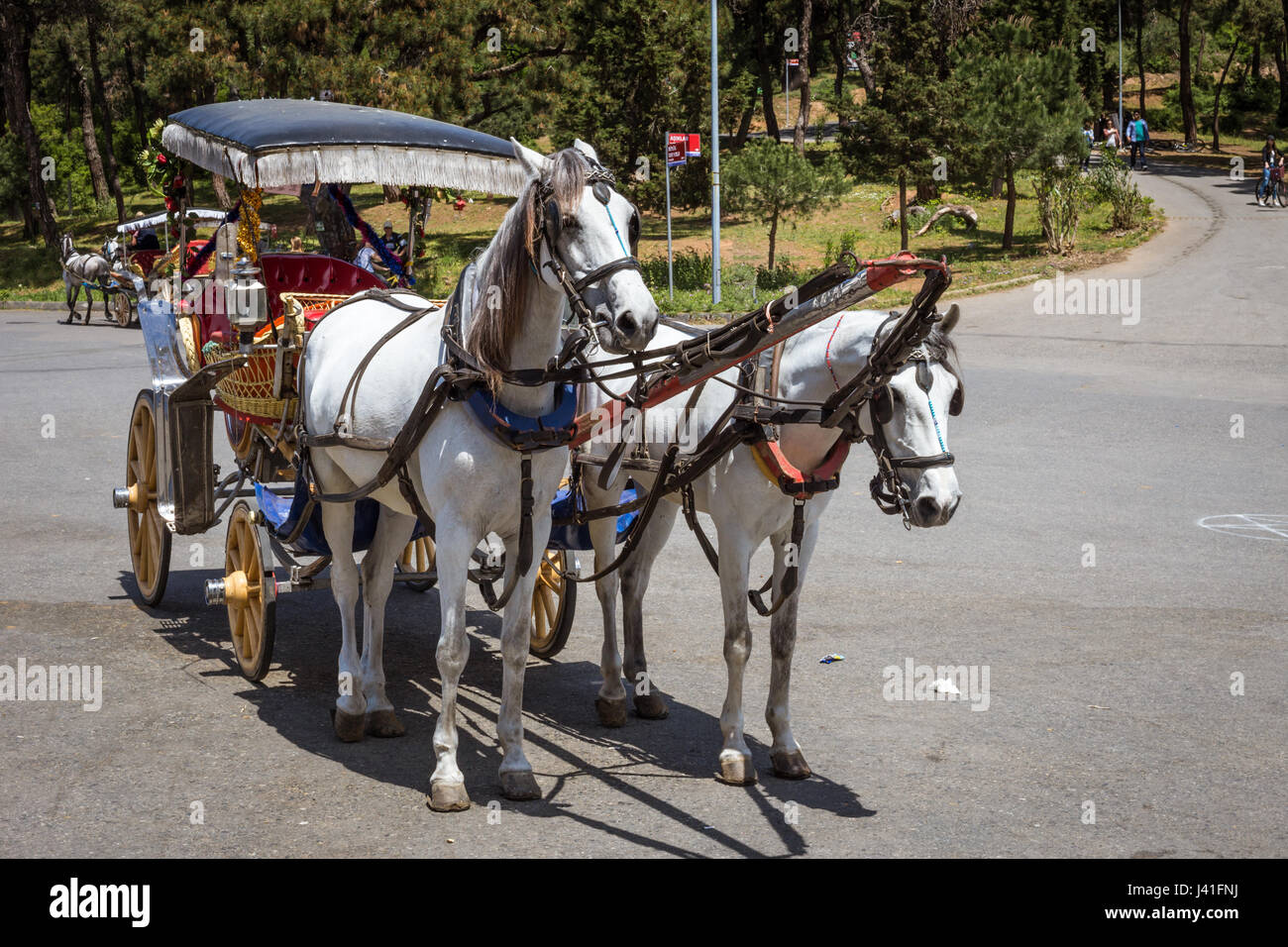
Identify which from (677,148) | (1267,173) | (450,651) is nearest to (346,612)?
(450,651)

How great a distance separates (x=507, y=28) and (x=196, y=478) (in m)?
28.2

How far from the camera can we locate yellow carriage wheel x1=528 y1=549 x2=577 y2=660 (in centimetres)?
734

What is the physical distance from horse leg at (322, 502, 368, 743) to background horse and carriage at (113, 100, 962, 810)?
0.01 metres

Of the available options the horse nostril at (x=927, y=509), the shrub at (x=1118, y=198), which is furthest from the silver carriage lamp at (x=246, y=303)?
the shrub at (x=1118, y=198)

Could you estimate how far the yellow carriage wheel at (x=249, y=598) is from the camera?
673 centimetres

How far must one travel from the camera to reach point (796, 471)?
5.52 m

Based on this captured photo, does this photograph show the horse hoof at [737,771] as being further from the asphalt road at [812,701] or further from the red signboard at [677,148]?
the red signboard at [677,148]

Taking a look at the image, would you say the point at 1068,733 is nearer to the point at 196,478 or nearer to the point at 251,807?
the point at 251,807

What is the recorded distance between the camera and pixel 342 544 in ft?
21.1

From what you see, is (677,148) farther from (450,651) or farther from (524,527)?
(450,651)

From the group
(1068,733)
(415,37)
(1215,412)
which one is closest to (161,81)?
(415,37)

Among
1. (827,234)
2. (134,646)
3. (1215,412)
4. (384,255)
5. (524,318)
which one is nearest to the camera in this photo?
(524,318)

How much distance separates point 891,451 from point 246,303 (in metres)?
3.39

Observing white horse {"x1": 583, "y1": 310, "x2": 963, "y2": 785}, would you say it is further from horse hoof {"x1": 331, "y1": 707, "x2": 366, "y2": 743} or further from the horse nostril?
horse hoof {"x1": 331, "y1": 707, "x2": 366, "y2": 743}
